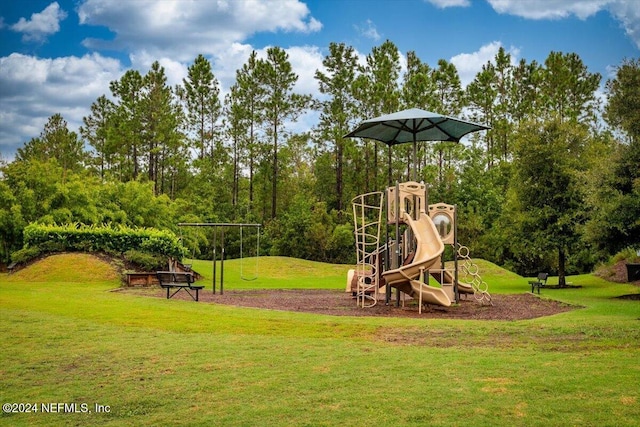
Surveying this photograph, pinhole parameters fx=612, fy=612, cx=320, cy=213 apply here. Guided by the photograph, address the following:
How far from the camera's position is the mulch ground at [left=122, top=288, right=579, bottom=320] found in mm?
16328

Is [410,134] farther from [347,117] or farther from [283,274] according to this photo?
[347,117]

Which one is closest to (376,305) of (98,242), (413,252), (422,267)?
(413,252)

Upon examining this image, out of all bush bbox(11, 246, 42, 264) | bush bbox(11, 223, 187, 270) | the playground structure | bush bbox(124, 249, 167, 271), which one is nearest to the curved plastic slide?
the playground structure

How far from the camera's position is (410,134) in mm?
21719

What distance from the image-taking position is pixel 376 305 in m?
19.0

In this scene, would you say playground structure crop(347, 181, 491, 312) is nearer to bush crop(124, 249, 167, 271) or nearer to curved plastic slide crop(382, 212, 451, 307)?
curved plastic slide crop(382, 212, 451, 307)

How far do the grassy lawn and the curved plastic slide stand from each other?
7.77 ft

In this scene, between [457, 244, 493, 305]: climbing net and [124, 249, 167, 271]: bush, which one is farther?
[124, 249, 167, 271]: bush

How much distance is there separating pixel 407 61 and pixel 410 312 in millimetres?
39763

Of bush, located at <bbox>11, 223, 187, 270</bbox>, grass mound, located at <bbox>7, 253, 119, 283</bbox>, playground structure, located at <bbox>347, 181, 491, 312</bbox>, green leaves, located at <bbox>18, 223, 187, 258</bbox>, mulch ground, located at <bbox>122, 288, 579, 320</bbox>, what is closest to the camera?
mulch ground, located at <bbox>122, 288, 579, 320</bbox>

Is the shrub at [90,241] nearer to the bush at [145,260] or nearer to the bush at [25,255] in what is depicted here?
the bush at [25,255]

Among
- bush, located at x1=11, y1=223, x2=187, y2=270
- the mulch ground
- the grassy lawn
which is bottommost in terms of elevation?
the mulch ground

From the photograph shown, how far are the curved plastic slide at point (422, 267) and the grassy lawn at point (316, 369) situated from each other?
237cm

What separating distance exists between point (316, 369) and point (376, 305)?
10.9 m
